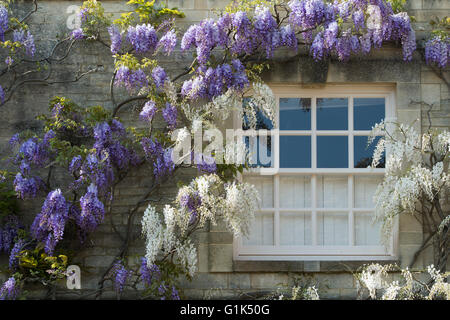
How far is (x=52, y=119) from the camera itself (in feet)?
21.3

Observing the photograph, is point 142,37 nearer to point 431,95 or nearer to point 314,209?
point 314,209

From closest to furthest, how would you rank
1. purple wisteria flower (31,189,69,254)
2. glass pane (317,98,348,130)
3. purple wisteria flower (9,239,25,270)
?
purple wisteria flower (31,189,69,254), purple wisteria flower (9,239,25,270), glass pane (317,98,348,130)

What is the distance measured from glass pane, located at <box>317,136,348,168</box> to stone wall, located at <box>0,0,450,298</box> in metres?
0.50

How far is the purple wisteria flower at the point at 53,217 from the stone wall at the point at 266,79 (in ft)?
1.29

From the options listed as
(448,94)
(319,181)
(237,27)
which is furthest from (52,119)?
(448,94)

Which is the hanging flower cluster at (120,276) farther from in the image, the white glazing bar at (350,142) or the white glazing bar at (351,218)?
the white glazing bar at (350,142)

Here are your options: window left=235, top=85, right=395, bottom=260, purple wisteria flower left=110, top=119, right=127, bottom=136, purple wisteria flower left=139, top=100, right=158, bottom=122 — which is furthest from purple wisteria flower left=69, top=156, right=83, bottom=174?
window left=235, top=85, right=395, bottom=260

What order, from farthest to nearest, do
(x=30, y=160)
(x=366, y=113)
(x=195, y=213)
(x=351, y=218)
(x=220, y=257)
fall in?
1. (x=366, y=113)
2. (x=351, y=218)
3. (x=220, y=257)
4. (x=30, y=160)
5. (x=195, y=213)

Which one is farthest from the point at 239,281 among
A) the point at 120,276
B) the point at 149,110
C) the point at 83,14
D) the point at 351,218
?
the point at 83,14

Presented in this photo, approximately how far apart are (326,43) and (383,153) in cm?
109

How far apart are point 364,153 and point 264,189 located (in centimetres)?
93

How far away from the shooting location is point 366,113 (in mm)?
6723

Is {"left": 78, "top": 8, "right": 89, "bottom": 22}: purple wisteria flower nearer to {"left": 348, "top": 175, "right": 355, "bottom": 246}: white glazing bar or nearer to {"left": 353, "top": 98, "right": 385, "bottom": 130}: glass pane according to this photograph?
{"left": 353, "top": 98, "right": 385, "bottom": 130}: glass pane

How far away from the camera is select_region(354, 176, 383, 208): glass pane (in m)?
6.66
